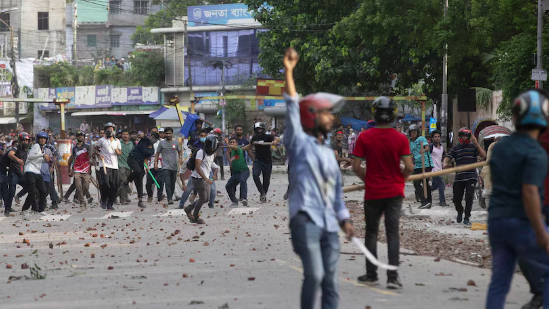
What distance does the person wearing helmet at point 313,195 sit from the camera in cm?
505

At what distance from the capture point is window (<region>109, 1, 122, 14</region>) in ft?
240

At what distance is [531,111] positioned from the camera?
5027 mm

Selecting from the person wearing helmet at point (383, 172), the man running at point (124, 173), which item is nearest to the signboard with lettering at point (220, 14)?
the man running at point (124, 173)

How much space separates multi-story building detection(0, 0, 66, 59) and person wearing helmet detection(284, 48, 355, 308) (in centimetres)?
6929

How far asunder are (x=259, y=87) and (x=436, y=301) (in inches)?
1271

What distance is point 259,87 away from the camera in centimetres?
3856

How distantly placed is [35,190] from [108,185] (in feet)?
5.04

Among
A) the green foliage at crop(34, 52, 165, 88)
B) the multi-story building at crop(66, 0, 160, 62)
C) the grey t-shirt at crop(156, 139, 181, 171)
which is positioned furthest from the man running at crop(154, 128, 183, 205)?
the multi-story building at crop(66, 0, 160, 62)

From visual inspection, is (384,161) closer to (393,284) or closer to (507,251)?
(393,284)

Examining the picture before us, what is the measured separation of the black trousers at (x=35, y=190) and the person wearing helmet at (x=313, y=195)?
12.6 meters

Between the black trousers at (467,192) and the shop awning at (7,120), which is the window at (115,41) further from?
the black trousers at (467,192)

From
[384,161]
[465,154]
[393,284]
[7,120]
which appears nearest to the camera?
[393,284]

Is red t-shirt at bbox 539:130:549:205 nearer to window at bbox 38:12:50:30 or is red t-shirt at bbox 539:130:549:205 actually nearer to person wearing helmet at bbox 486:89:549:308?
person wearing helmet at bbox 486:89:549:308

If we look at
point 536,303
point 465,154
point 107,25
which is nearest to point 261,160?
point 465,154
